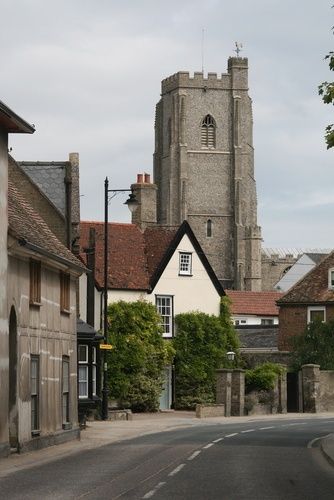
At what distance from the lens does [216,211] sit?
6275 inches

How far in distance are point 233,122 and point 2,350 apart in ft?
453

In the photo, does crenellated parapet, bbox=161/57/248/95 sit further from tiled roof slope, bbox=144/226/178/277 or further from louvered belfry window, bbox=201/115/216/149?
tiled roof slope, bbox=144/226/178/277

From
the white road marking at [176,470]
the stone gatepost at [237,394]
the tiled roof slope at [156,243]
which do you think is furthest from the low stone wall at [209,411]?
the white road marking at [176,470]

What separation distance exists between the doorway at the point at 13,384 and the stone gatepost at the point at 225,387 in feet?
87.1

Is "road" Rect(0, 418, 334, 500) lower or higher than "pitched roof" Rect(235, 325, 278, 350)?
lower

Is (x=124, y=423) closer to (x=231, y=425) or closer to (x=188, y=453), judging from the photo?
(x=231, y=425)

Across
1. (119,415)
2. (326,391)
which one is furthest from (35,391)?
(326,391)

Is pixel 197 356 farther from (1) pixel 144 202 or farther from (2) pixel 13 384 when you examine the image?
(2) pixel 13 384

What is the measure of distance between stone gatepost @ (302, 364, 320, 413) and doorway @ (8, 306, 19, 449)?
3227 cm

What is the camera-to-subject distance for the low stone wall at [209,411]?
5153 cm

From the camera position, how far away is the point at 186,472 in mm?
23141

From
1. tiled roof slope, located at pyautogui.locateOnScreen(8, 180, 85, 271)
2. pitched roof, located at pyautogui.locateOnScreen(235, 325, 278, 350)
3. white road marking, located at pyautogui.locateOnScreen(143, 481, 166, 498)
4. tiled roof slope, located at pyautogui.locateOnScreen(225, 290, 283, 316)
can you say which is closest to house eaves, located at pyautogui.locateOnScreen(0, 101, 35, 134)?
tiled roof slope, located at pyautogui.locateOnScreen(8, 180, 85, 271)

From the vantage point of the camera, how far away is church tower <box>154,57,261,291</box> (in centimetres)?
15725

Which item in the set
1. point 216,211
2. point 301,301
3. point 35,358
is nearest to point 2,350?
point 35,358
